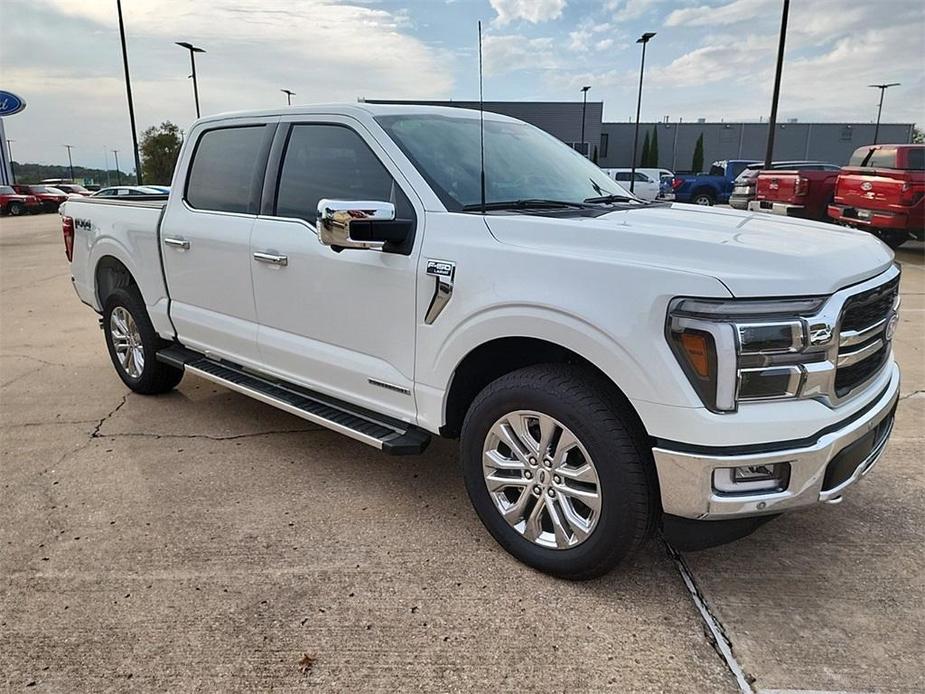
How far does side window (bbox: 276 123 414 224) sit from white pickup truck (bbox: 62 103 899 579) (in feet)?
0.04

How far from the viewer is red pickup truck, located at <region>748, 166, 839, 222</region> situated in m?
13.8

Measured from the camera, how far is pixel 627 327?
2.37 metres

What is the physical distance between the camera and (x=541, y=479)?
278 cm

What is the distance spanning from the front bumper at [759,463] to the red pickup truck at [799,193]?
12375 millimetres

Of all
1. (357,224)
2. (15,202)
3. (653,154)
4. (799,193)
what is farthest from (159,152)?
(357,224)

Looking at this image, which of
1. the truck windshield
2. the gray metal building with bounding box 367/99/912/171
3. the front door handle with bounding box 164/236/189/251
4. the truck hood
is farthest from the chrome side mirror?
the gray metal building with bounding box 367/99/912/171

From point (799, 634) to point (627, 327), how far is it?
1.29m

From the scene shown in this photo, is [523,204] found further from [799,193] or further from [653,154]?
[653,154]

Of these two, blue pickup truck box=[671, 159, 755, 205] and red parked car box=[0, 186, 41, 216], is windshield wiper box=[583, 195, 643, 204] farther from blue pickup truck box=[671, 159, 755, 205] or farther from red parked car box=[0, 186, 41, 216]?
red parked car box=[0, 186, 41, 216]

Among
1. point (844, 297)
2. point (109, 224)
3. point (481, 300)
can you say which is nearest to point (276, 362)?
point (481, 300)

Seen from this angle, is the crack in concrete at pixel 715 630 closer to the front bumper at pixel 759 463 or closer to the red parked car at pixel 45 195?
the front bumper at pixel 759 463

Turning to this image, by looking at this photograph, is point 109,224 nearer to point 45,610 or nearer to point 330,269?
point 330,269

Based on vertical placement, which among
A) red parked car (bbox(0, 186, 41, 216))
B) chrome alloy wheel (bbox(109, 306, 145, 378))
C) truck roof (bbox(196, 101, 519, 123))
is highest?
truck roof (bbox(196, 101, 519, 123))

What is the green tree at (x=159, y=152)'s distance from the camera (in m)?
45.2
